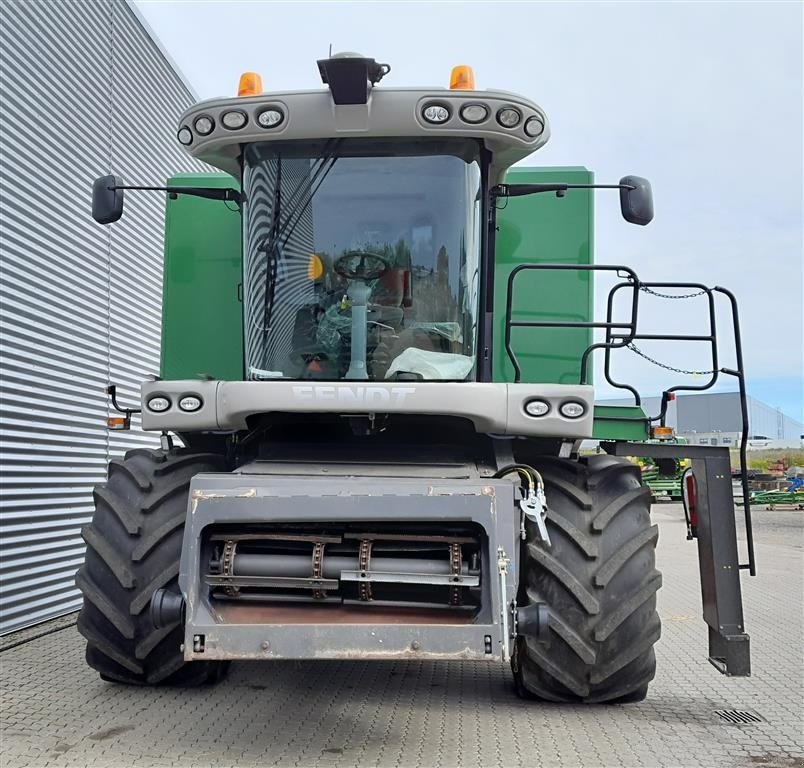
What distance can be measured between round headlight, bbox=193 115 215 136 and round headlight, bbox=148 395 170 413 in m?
1.39

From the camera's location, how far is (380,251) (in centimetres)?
442

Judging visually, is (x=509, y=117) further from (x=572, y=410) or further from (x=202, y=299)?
(x=202, y=299)

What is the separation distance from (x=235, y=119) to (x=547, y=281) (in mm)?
2241

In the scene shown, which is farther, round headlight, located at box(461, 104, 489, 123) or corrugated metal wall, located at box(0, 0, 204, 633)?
corrugated metal wall, located at box(0, 0, 204, 633)

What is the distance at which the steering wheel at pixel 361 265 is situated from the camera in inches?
174

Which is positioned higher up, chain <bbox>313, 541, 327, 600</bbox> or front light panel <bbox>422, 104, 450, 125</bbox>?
front light panel <bbox>422, 104, 450, 125</bbox>

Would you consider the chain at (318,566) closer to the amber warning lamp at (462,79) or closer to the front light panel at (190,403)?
the front light panel at (190,403)

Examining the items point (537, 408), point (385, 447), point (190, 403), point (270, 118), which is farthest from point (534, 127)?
point (190, 403)

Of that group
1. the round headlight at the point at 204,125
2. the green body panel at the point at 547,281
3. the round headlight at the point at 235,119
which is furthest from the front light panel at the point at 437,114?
the green body panel at the point at 547,281

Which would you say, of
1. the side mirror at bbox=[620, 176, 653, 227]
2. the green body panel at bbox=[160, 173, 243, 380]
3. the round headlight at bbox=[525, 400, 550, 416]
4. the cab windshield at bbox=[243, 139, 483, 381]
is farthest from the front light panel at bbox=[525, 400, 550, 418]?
the green body panel at bbox=[160, 173, 243, 380]

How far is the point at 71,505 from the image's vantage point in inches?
313

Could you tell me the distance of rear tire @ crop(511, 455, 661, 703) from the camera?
4113mm

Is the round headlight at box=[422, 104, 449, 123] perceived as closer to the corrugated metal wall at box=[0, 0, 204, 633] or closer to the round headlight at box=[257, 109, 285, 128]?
the round headlight at box=[257, 109, 285, 128]

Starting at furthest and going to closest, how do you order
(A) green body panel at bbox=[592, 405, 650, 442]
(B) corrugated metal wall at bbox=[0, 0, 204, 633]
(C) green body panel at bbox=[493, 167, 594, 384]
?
(B) corrugated metal wall at bbox=[0, 0, 204, 633]
(C) green body panel at bbox=[493, 167, 594, 384]
(A) green body panel at bbox=[592, 405, 650, 442]
